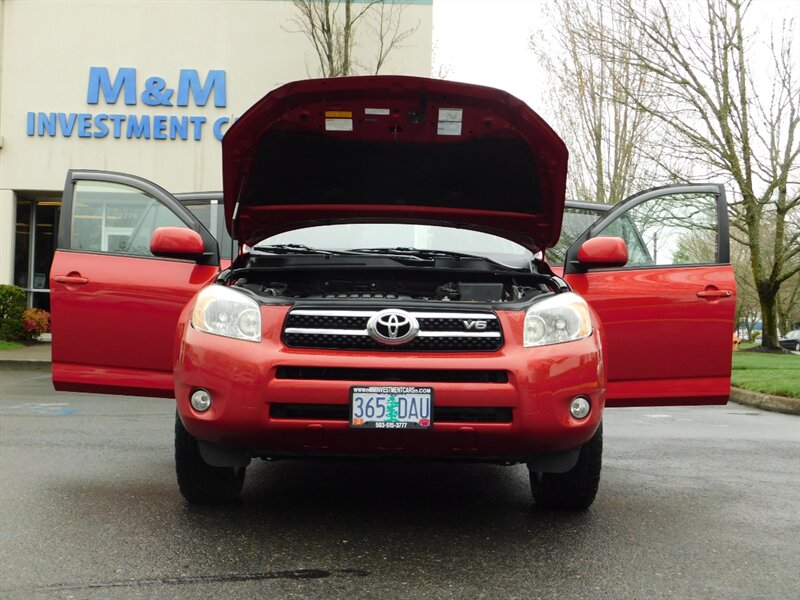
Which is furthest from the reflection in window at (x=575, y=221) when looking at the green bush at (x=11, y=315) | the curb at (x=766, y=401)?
the green bush at (x=11, y=315)

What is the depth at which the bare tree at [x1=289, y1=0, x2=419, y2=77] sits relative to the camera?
16984mm

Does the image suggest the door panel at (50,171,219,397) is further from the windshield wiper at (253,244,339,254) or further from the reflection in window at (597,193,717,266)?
the reflection in window at (597,193,717,266)

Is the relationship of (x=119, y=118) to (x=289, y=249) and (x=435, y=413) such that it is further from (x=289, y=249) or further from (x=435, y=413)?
(x=435, y=413)

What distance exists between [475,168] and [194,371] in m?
1.82

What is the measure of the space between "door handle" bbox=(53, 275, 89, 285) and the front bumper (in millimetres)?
1409

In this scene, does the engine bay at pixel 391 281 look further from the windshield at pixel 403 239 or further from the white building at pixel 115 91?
the white building at pixel 115 91

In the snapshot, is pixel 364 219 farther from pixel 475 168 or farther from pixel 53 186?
pixel 53 186

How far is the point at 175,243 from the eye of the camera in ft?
14.1

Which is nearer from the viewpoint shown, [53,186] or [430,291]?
[430,291]

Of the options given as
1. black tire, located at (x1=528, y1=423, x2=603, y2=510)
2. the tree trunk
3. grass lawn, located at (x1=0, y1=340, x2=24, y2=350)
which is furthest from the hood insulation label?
the tree trunk

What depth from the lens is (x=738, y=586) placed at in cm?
303

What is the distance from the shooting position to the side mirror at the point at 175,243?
4.28 meters

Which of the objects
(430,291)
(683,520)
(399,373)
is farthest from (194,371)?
(683,520)

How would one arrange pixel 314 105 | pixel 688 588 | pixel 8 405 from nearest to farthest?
pixel 688 588, pixel 314 105, pixel 8 405
